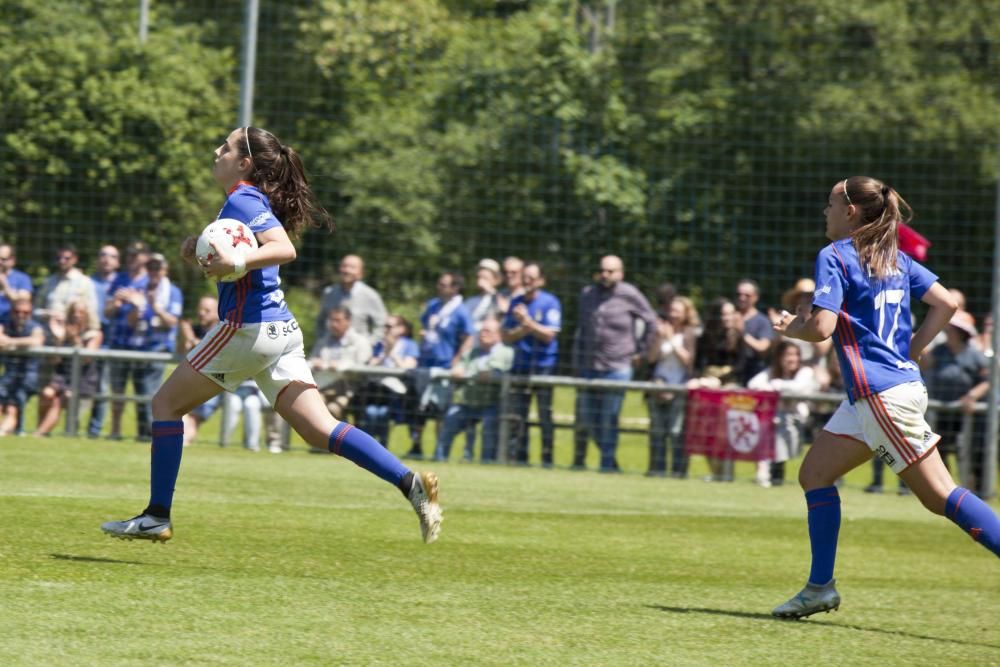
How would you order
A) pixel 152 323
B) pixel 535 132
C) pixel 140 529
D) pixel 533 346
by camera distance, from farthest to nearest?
pixel 535 132
pixel 152 323
pixel 533 346
pixel 140 529

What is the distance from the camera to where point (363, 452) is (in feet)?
22.5

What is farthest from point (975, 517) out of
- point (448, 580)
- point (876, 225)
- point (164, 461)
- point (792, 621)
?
point (164, 461)

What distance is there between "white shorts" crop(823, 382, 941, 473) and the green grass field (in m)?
0.75

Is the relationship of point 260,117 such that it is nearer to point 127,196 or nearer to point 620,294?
point 127,196

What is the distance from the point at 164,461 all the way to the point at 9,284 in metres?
9.12

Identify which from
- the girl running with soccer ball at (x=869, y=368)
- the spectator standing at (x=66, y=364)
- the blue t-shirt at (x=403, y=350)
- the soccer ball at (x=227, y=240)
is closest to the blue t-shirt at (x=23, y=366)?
the spectator standing at (x=66, y=364)

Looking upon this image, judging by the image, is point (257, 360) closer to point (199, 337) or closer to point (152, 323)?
point (199, 337)

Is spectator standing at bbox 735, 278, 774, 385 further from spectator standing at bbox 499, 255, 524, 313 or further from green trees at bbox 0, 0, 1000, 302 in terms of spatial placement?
green trees at bbox 0, 0, 1000, 302

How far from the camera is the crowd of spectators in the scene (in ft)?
47.0

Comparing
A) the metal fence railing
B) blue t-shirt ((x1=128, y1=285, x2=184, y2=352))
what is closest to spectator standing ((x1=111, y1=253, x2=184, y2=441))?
blue t-shirt ((x1=128, y1=285, x2=184, y2=352))

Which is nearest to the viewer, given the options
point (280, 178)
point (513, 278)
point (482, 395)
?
point (280, 178)

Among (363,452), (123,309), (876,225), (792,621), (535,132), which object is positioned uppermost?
(535,132)

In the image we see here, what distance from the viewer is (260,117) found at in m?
16.7

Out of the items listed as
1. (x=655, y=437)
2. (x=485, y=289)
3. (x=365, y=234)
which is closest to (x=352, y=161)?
(x=365, y=234)
